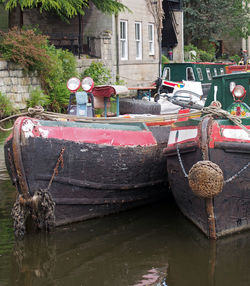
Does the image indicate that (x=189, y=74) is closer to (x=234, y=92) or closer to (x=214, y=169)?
(x=234, y=92)

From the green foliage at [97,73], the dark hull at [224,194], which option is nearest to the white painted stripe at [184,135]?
the dark hull at [224,194]

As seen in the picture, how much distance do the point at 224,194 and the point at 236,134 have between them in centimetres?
78

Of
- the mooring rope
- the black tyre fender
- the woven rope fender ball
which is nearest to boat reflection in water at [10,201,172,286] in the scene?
the woven rope fender ball

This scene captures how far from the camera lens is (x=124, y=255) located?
22.8ft

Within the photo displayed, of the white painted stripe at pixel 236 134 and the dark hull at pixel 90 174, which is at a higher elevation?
the white painted stripe at pixel 236 134

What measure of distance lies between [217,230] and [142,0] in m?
23.0

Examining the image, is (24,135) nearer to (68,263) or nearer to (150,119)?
(68,263)

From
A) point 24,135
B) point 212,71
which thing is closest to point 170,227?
point 24,135

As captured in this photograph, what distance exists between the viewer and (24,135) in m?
7.30

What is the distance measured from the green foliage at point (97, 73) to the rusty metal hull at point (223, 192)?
16.0 metres

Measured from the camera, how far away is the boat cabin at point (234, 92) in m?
8.17

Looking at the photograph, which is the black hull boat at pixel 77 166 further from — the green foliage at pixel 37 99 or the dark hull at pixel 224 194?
the green foliage at pixel 37 99

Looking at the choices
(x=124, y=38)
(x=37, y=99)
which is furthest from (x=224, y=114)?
(x=124, y=38)

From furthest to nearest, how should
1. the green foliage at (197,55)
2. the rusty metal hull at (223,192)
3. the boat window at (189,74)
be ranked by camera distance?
the green foliage at (197,55), the boat window at (189,74), the rusty metal hull at (223,192)
